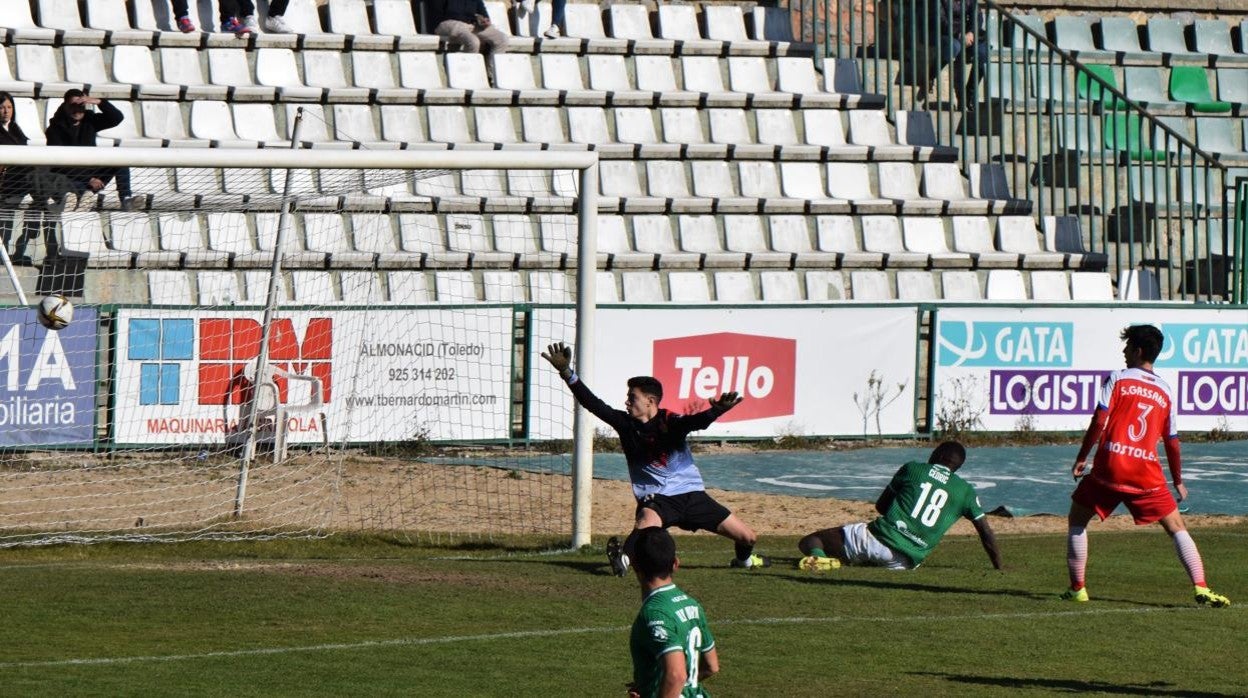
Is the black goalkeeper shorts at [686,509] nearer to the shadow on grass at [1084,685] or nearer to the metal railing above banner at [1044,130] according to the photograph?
the shadow on grass at [1084,685]

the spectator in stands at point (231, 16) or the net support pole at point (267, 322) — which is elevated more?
the spectator in stands at point (231, 16)

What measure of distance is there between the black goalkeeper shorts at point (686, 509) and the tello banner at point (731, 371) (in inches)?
273

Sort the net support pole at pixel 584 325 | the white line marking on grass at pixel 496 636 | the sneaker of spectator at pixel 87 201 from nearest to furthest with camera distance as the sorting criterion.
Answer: the white line marking on grass at pixel 496 636 < the net support pole at pixel 584 325 < the sneaker of spectator at pixel 87 201

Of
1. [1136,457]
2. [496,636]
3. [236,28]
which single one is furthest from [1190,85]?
[496,636]

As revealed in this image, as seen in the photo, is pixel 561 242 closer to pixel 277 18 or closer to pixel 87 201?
pixel 277 18

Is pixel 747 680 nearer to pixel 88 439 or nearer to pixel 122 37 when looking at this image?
pixel 88 439

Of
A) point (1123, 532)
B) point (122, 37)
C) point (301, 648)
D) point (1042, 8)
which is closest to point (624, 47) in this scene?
point (122, 37)

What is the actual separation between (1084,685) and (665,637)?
3456 millimetres

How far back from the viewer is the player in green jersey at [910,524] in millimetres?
11984

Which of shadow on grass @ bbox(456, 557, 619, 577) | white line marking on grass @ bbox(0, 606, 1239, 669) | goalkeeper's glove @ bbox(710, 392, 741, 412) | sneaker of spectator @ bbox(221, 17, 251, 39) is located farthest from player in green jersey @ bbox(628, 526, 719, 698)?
sneaker of spectator @ bbox(221, 17, 251, 39)

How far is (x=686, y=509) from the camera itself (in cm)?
1172

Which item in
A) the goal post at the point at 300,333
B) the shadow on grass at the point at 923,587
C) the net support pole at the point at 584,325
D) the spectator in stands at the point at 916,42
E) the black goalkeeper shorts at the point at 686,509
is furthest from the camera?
the spectator in stands at the point at 916,42

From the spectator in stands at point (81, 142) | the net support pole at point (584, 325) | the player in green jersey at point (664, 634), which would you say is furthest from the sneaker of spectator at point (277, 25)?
the player in green jersey at point (664, 634)

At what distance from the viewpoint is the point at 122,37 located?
2059 cm
